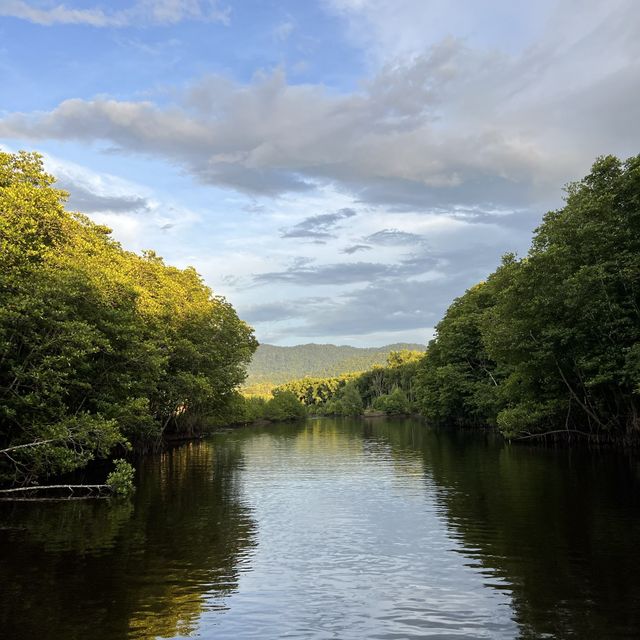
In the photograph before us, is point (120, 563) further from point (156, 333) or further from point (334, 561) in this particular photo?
point (156, 333)

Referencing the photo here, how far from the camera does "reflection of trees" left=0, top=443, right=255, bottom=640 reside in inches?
495

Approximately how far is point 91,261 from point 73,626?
2966 centimetres

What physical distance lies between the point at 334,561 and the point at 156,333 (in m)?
27.5

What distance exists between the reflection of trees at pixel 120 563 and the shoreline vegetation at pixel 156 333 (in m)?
3.94

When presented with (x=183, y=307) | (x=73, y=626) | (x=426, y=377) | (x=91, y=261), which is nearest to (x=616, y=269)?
(x=91, y=261)

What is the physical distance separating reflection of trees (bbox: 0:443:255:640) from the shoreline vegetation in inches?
155

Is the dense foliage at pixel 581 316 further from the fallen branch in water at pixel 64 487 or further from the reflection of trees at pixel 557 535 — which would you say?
the fallen branch in water at pixel 64 487

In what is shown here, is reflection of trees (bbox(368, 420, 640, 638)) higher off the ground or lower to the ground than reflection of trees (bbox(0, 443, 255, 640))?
lower

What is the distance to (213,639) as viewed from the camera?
38.4ft

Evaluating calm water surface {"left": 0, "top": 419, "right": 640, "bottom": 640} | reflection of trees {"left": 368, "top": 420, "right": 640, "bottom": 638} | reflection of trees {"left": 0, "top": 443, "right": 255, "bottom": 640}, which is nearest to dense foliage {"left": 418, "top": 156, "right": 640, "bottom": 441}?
reflection of trees {"left": 368, "top": 420, "right": 640, "bottom": 638}

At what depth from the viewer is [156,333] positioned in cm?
4125

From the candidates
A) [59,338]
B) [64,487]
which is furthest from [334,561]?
[59,338]

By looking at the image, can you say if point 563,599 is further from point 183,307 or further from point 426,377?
point 426,377

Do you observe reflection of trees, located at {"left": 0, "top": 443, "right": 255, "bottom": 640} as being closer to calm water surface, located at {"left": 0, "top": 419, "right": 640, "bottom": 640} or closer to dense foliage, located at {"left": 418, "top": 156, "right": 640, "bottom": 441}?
calm water surface, located at {"left": 0, "top": 419, "right": 640, "bottom": 640}
